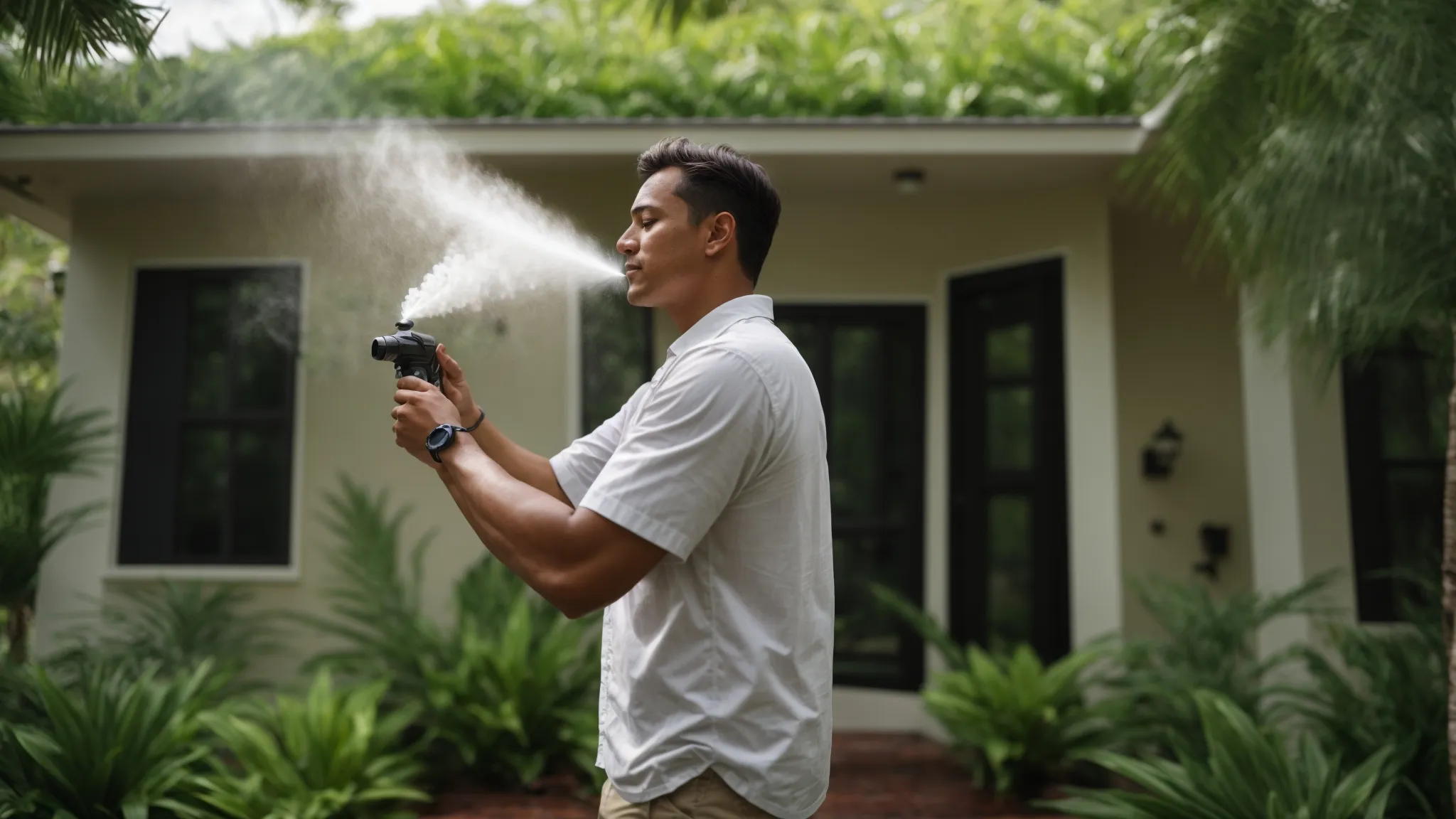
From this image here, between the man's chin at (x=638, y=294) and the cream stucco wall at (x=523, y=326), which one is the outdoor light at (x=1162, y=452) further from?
the man's chin at (x=638, y=294)

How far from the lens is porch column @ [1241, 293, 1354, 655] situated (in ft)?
18.9

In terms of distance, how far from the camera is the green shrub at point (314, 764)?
4430 millimetres

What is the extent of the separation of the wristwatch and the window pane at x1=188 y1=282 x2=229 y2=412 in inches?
223

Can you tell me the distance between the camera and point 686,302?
199 cm

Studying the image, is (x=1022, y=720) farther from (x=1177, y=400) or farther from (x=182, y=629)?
(x=182, y=629)

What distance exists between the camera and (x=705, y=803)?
1.73 meters

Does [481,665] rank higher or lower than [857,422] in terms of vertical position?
lower

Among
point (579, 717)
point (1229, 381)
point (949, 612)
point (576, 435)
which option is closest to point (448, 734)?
point (579, 717)

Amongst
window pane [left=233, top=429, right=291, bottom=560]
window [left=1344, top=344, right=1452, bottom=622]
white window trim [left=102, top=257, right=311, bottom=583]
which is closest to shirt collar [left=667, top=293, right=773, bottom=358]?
window [left=1344, top=344, right=1452, bottom=622]

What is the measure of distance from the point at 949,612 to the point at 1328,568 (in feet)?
6.98

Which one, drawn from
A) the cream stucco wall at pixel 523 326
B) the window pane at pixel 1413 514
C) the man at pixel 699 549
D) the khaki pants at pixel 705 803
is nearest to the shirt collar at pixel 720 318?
the man at pixel 699 549

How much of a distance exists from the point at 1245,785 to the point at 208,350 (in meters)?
6.07

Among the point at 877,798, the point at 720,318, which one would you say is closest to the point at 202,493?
the point at 877,798

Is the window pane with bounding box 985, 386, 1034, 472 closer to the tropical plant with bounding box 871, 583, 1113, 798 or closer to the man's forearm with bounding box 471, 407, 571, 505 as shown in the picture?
the tropical plant with bounding box 871, 583, 1113, 798
